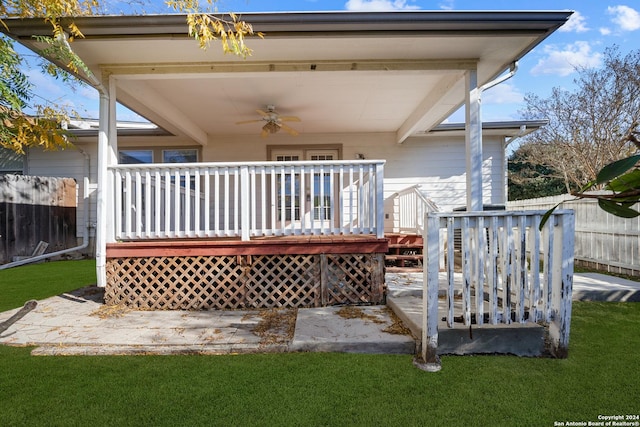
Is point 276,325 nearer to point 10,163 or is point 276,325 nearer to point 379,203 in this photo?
point 379,203

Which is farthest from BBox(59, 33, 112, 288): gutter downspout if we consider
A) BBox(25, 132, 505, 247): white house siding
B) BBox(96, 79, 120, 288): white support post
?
BBox(25, 132, 505, 247): white house siding

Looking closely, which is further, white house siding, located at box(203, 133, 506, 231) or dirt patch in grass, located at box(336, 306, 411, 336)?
white house siding, located at box(203, 133, 506, 231)

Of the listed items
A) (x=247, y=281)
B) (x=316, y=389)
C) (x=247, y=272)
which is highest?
(x=247, y=272)

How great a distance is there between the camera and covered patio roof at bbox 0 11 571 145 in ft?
12.0

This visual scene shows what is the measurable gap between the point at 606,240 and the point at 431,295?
5.42 metres

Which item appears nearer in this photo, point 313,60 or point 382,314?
point 382,314

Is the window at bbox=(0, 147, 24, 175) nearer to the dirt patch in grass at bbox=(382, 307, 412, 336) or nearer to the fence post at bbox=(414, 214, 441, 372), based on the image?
the dirt patch in grass at bbox=(382, 307, 412, 336)

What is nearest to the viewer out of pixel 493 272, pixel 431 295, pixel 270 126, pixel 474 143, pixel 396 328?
pixel 431 295

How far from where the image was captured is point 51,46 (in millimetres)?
3785

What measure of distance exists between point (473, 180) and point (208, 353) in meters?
3.59

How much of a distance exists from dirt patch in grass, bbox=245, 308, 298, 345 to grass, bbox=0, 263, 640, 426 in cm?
26

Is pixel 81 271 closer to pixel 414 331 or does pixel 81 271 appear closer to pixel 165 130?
pixel 165 130

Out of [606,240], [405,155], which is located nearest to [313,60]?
[405,155]

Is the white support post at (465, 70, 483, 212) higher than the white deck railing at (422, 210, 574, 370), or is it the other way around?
the white support post at (465, 70, 483, 212)
